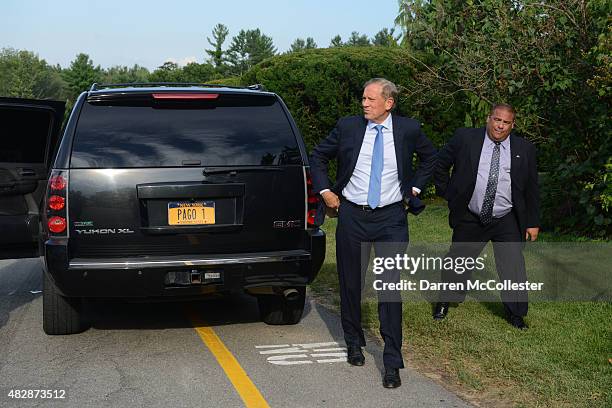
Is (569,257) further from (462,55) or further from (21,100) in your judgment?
(21,100)

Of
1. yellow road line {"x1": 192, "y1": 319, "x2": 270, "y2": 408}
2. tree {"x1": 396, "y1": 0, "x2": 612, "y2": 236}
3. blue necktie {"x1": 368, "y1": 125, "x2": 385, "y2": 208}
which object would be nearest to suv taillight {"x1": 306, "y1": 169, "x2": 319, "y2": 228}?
blue necktie {"x1": 368, "y1": 125, "x2": 385, "y2": 208}

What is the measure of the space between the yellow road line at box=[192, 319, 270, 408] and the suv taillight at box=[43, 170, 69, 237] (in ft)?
4.60

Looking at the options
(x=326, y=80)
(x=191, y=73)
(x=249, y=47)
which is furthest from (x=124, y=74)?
(x=326, y=80)

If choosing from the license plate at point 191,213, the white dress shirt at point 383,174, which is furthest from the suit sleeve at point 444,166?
the license plate at point 191,213

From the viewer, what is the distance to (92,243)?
565cm

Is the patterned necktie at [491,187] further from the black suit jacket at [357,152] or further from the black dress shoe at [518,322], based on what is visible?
the black suit jacket at [357,152]

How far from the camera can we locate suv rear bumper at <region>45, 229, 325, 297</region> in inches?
221

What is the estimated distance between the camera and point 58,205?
5.61 meters

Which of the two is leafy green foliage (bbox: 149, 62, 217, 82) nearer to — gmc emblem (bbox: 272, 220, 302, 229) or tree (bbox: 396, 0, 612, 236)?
tree (bbox: 396, 0, 612, 236)

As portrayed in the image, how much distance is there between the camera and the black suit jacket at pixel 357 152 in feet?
17.6

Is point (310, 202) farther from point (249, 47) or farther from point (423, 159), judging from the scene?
point (249, 47)

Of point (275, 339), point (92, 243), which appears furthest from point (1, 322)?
point (275, 339)

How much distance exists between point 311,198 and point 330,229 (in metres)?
8.00

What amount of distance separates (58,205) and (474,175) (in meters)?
3.23
